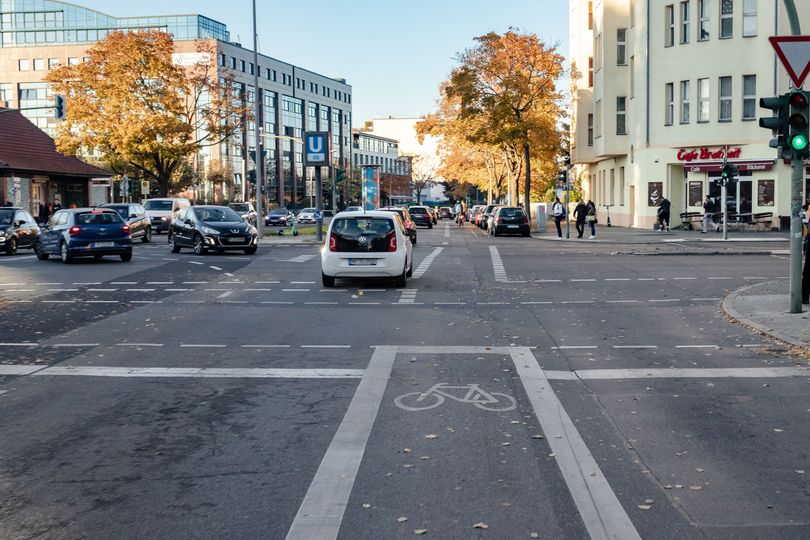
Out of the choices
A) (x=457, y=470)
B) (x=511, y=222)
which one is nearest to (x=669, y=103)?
(x=511, y=222)

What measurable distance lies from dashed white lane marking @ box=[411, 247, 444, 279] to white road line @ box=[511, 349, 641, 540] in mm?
13211

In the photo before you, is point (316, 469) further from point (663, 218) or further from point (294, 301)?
point (663, 218)

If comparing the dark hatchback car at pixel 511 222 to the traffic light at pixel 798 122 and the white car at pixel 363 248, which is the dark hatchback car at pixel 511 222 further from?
the traffic light at pixel 798 122

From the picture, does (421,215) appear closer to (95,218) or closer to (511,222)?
(511,222)

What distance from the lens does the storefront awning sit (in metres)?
42.6

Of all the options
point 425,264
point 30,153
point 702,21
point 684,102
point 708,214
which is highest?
point 702,21

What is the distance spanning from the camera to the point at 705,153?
43844 millimetres

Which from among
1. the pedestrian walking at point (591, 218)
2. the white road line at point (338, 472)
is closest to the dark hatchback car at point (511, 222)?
the pedestrian walking at point (591, 218)

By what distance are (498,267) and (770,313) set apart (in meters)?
10.9

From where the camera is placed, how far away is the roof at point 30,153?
167 ft

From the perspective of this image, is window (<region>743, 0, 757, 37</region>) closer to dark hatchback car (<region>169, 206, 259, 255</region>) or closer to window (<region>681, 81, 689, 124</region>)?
window (<region>681, 81, 689, 124</region>)

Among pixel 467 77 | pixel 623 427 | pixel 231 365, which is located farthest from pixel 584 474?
pixel 467 77

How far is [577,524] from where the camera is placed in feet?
15.1

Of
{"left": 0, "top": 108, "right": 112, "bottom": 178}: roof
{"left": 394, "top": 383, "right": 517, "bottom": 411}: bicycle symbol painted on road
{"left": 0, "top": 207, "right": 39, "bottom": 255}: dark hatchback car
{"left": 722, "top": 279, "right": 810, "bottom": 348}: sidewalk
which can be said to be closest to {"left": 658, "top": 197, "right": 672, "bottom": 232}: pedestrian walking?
{"left": 722, "top": 279, "right": 810, "bottom": 348}: sidewalk
